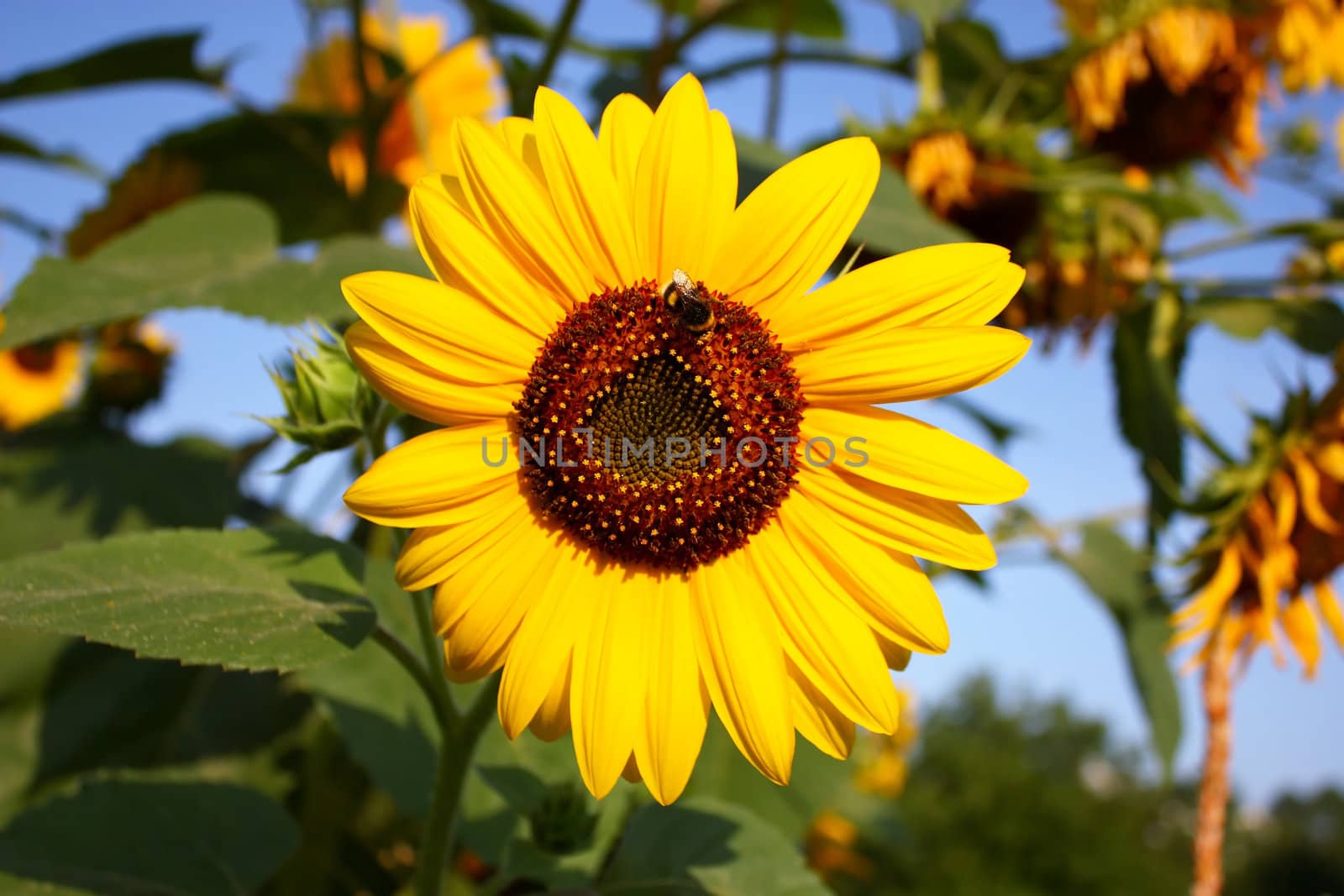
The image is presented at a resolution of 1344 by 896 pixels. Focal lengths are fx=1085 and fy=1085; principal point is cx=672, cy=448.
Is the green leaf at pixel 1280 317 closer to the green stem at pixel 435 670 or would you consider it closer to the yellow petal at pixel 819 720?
the yellow petal at pixel 819 720

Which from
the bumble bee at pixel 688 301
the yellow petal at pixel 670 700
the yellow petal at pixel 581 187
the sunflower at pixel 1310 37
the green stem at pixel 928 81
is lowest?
the yellow petal at pixel 670 700

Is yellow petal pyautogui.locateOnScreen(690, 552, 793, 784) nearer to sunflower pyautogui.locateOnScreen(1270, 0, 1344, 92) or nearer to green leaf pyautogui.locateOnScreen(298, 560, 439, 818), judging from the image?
green leaf pyautogui.locateOnScreen(298, 560, 439, 818)

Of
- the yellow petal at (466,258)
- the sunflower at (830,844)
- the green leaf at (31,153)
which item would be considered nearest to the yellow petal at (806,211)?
the yellow petal at (466,258)

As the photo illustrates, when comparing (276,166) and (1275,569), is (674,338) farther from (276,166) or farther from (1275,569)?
(276,166)

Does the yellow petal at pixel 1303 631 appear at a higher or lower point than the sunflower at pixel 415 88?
lower

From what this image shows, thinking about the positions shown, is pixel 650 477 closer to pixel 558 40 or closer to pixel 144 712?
pixel 558 40

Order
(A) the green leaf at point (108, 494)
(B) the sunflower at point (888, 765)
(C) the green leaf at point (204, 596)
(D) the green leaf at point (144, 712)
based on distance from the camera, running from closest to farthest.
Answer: (C) the green leaf at point (204, 596)
(D) the green leaf at point (144, 712)
(A) the green leaf at point (108, 494)
(B) the sunflower at point (888, 765)

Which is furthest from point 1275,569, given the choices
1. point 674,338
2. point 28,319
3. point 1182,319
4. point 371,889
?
point 28,319

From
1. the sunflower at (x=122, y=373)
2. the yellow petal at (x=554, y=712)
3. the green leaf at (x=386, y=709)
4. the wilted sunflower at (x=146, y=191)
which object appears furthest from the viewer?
the sunflower at (x=122, y=373)
